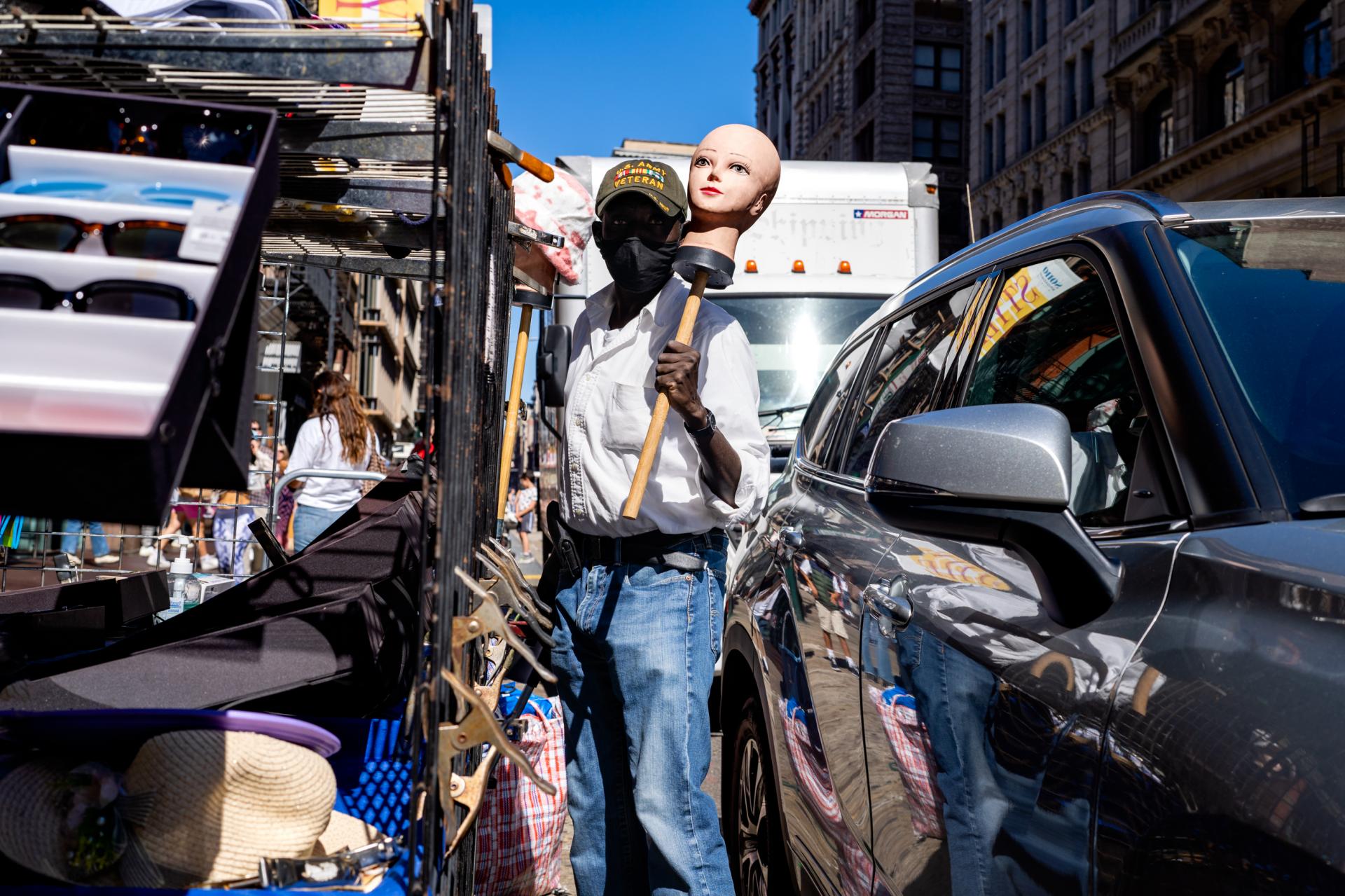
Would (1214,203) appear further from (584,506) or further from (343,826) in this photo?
(343,826)

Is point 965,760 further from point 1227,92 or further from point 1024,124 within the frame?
point 1024,124

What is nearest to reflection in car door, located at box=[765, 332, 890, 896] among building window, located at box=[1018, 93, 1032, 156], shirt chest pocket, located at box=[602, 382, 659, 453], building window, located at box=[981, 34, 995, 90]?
shirt chest pocket, located at box=[602, 382, 659, 453]

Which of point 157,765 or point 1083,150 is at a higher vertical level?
point 1083,150

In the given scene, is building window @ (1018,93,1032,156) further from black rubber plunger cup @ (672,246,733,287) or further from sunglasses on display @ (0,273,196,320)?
sunglasses on display @ (0,273,196,320)

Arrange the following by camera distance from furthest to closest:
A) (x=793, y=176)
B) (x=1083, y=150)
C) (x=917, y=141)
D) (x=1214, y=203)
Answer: (x=917, y=141), (x=1083, y=150), (x=793, y=176), (x=1214, y=203)

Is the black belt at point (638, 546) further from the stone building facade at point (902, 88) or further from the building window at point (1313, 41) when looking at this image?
the stone building facade at point (902, 88)

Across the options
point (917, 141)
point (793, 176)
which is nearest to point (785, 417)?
point (793, 176)

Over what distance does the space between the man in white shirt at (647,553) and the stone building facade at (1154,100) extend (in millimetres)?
27875

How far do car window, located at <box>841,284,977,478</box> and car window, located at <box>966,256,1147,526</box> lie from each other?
0.27 metres

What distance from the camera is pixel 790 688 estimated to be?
302 cm

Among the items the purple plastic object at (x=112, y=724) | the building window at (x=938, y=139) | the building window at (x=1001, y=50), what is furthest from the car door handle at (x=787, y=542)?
the building window at (x=938, y=139)

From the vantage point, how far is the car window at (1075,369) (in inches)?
78.6

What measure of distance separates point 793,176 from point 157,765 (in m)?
7.29

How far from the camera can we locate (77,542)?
5078 mm
